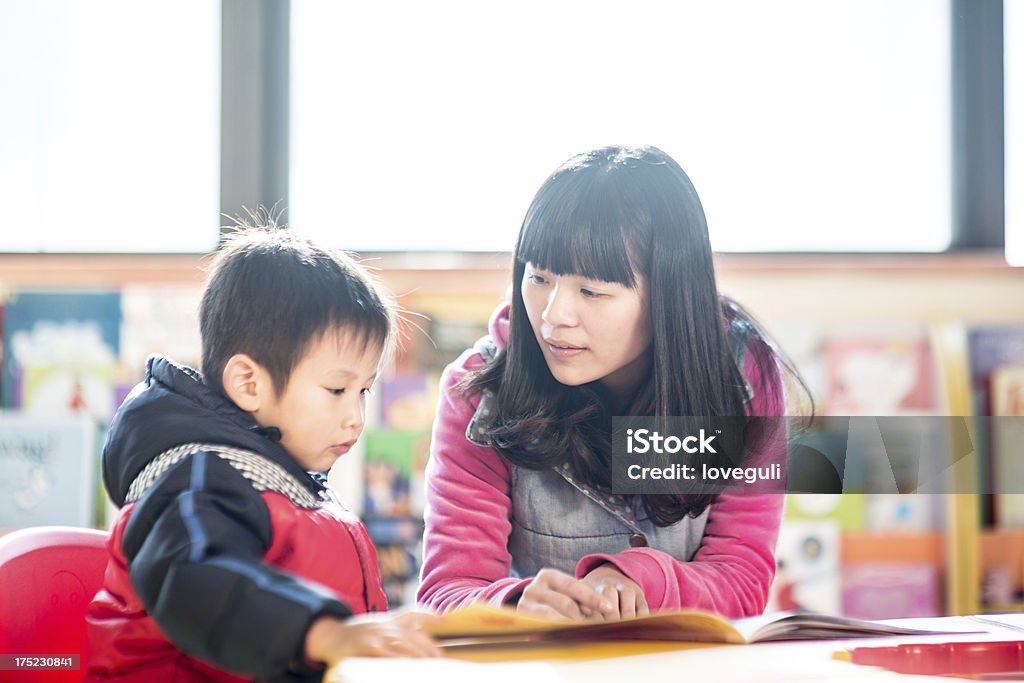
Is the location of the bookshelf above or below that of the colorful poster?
below

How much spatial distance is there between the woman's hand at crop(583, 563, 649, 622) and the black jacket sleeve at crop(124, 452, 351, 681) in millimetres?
239

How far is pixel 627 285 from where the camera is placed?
0.75 m

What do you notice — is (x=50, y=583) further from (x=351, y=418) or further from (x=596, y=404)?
(x=596, y=404)

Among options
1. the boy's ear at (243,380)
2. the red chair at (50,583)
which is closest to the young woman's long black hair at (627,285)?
the boy's ear at (243,380)

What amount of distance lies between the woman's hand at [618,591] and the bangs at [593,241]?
0.22m

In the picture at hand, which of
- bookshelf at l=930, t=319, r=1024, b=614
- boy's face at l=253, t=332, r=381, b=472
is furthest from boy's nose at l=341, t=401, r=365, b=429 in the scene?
bookshelf at l=930, t=319, r=1024, b=614

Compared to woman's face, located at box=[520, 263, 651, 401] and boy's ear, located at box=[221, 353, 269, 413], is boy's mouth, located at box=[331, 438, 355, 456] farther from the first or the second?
woman's face, located at box=[520, 263, 651, 401]

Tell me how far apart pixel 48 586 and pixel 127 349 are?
390 millimetres

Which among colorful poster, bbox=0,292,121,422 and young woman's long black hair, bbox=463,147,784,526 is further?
colorful poster, bbox=0,292,121,422

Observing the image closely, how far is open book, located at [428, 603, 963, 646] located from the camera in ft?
2.09

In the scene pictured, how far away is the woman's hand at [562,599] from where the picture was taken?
0.70 meters

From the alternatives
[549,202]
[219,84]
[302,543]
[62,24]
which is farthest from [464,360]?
[62,24]

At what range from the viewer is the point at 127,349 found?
3.47 ft

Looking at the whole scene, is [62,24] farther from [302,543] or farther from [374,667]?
[374,667]
